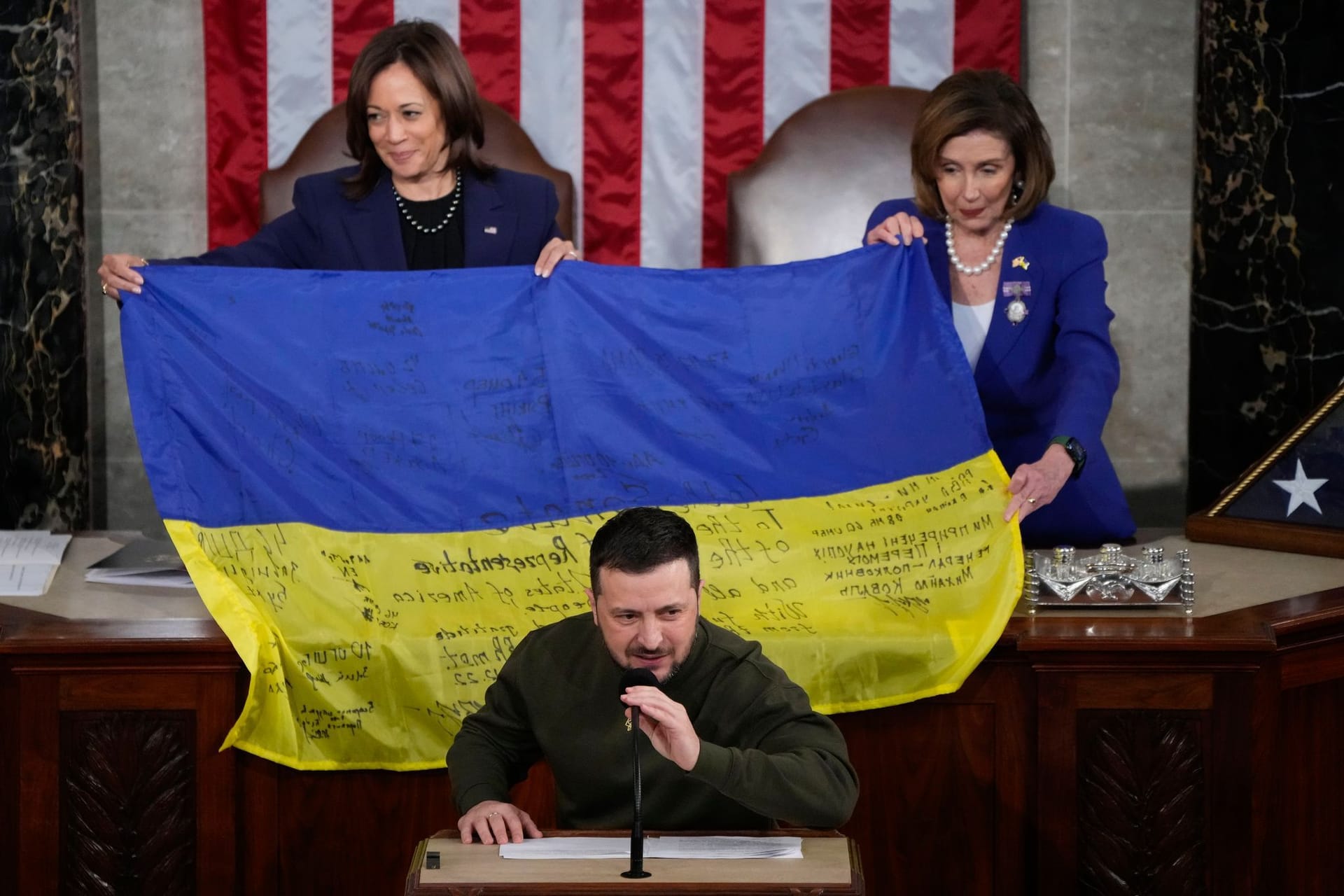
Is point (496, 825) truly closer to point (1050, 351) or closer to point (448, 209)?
point (448, 209)

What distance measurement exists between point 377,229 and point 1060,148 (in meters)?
2.58

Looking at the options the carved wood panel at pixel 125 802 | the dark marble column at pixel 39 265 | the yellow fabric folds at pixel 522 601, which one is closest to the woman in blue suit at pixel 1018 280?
the yellow fabric folds at pixel 522 601

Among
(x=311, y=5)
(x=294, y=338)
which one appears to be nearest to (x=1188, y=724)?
(x=294, y=338)

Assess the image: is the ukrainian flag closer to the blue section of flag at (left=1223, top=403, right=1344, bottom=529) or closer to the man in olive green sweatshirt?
the man in olive green sweatshirt

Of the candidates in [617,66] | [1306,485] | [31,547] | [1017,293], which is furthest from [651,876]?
[617,66]

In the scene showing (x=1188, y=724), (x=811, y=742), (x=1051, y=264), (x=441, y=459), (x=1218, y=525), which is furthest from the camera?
(x=1218, y=525)

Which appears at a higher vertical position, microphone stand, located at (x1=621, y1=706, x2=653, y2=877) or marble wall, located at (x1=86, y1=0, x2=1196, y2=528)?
marble wall, located at (x1=86, y1=0, x2=1196, y2=528)

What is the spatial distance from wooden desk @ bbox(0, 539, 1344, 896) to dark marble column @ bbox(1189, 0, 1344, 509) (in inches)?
75.1

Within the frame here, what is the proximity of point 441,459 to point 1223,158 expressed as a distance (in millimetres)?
2830

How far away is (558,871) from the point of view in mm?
1968

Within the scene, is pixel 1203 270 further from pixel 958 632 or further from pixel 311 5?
pixel 311 5

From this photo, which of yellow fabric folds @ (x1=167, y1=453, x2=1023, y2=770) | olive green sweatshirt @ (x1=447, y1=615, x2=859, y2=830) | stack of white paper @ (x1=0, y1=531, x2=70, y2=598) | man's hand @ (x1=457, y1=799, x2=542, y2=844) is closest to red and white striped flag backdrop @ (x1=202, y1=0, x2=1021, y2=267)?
stack of white paper @ (x1=0, y1=531, x2=70, y2=598)

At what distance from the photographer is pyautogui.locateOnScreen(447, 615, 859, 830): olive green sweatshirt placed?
7.25 feet

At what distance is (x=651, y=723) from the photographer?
2.05 metres
